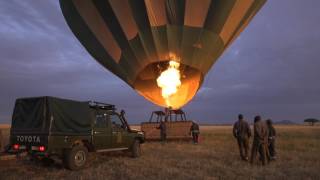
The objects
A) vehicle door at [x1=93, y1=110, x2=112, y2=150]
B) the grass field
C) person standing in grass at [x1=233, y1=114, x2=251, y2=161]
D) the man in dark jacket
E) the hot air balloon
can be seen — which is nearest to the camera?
the grass field

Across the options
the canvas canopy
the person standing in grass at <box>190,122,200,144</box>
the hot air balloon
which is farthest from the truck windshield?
the person standing in grass at <box>190,122,200,144</box>

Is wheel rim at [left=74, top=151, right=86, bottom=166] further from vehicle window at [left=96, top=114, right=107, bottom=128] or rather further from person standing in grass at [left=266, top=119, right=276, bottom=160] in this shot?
person standing in grass at [left=266, top=119, right=276, bottom=160]

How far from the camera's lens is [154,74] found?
727 inches

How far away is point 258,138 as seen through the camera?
12.8m

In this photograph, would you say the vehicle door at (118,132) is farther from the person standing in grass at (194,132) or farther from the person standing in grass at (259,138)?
the person standing in grass at (194,132)

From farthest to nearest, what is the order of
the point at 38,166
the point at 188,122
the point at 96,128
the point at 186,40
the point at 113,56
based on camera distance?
the point at 188,122, the point at 113,56, the point at 186,40, the point at 96,128, the point at 38,166

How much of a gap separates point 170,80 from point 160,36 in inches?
98.4

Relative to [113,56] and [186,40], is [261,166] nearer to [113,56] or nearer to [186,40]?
[186,40]

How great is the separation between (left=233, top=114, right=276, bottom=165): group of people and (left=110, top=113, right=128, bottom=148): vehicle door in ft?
13.3

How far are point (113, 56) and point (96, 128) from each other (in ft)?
20.2

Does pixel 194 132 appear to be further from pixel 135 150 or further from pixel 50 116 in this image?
pixel 50 116

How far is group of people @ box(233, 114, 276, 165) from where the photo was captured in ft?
42.0

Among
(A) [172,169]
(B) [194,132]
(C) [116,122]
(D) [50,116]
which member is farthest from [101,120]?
(B) [194,132]

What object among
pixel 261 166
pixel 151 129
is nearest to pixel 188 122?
pixel 151 129
